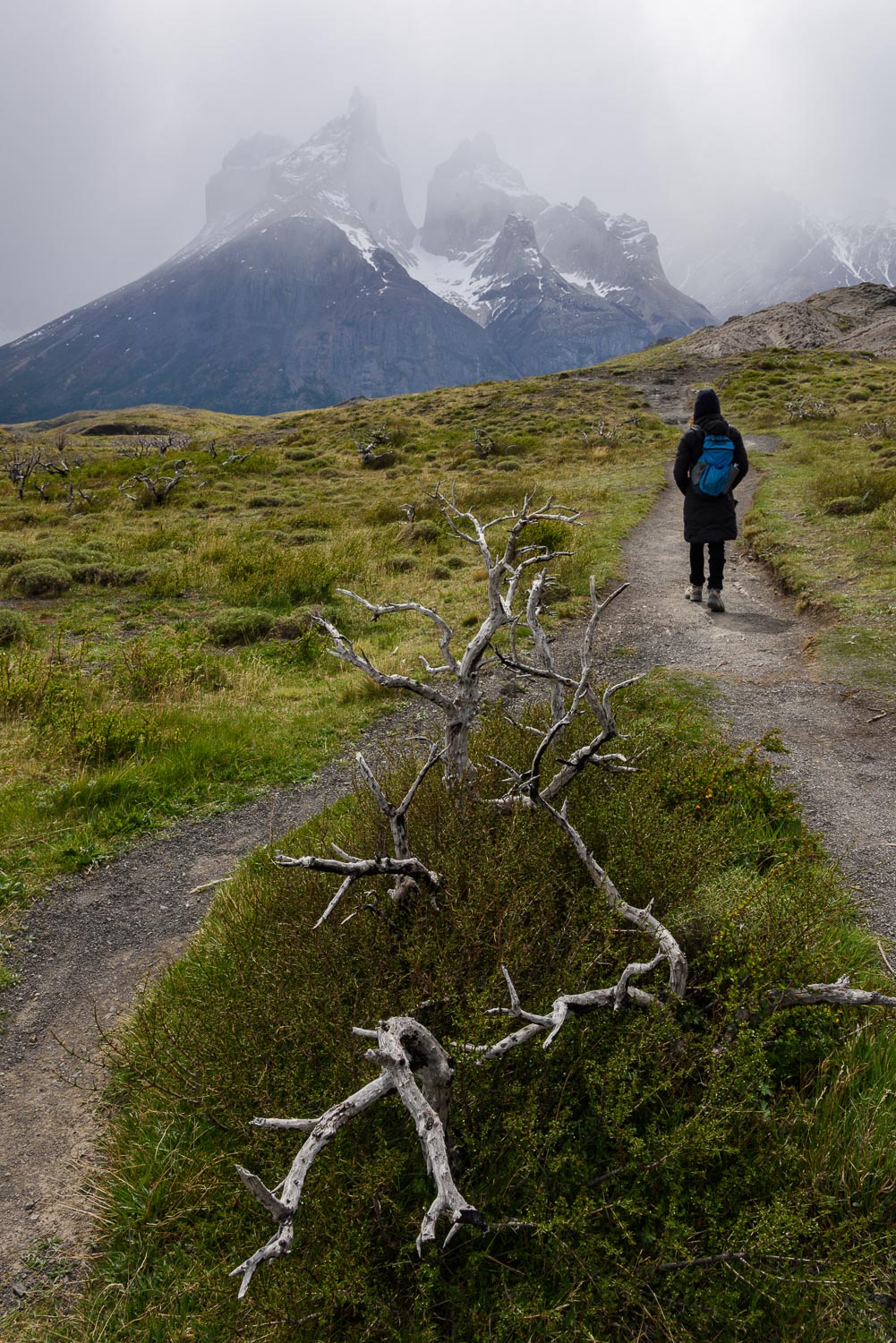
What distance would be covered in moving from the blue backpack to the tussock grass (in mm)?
6854

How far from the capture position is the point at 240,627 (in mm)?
10406

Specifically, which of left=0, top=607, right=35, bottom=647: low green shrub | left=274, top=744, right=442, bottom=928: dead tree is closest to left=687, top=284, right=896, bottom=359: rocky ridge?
left=0, top=607, right=35, bottom=647: low green shrub

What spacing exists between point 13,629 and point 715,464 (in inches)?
425

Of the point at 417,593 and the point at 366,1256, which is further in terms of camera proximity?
the point at 417,593

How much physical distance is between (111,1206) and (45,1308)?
292mm

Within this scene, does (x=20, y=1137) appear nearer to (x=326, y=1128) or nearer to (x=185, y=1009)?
(x=185, y=1009)

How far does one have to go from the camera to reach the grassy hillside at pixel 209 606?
587 centimetres

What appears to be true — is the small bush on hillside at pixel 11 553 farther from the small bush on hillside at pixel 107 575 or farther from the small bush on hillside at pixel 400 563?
the small bush on hillside at pixel 400 563

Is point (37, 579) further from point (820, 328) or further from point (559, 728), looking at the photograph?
point (820, 328)

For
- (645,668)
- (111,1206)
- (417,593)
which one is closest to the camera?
(111,1206)

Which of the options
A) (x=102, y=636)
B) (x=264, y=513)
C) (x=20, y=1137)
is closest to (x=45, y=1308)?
(x=20, y=1137)

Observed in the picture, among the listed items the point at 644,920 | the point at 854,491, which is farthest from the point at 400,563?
the point at 644,920

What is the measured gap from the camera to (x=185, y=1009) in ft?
9.36

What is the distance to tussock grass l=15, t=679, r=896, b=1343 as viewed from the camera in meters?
1.69
